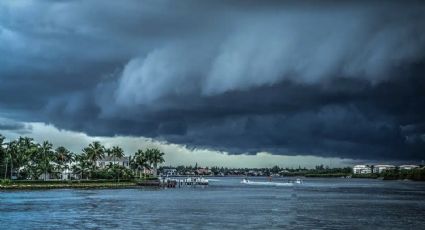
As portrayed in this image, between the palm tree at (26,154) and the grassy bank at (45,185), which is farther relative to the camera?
the palm tree at (26,154)

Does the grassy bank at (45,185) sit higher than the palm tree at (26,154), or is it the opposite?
the palm tree at (26,154)

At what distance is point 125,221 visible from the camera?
8144 centimetres

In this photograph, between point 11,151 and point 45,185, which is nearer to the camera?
point 45,185

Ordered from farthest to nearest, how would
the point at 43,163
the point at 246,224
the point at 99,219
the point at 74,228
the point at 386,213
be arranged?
the point at 43,163 → the point at 386,213 → the point at 99,219 → the point at 246,224 → the point at 74,228

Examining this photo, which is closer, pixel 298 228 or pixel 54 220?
pixel 298 228

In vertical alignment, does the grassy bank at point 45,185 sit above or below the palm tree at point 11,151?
below

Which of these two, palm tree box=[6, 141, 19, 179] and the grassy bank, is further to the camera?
palm tree box=[6, 141, 19, 179]

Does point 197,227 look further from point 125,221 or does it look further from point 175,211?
point 175,211

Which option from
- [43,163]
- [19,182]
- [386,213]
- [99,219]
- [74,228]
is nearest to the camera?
[74,228]

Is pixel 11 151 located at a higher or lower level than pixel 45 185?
higher

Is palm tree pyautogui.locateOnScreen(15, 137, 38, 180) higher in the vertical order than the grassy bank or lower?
higher

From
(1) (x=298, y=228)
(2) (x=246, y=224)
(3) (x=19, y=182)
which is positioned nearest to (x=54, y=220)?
(2) (x=246, y=224)

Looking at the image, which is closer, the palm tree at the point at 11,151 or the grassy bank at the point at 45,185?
the grassy bank at the point at 45,185

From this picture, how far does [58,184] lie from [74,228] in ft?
394
